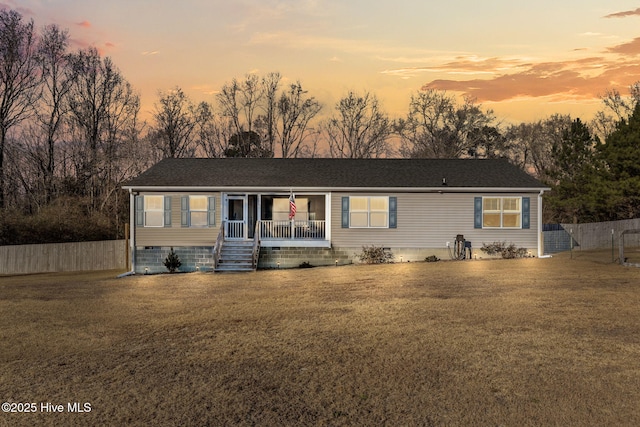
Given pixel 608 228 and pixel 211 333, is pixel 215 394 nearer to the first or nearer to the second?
pixel 211 333

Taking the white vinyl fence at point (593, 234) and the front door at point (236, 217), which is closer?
the front door at point (236, 217)

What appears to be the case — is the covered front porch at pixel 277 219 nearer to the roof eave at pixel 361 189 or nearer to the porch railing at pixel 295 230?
the porch railing at pixel 295 230

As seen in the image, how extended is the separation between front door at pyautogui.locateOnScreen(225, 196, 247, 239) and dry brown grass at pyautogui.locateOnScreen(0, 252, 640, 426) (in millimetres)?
9506

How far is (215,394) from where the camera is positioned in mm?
6961

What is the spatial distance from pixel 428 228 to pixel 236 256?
8.09 meters

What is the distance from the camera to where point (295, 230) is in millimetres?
25344

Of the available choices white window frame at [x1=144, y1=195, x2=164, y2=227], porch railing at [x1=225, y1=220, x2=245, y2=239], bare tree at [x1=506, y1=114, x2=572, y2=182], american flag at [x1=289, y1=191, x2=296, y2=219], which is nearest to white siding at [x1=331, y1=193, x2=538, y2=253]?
american flag at [x1=289, y1=191, x2=296, y2=219]

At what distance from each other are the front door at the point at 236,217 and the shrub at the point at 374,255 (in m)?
5.14

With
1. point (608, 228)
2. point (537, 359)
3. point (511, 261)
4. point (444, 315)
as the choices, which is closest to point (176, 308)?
point (444, 315)

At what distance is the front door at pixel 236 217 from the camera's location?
25141 millimetres

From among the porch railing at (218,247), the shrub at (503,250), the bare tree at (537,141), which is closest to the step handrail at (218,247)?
the porch railing at (218,247)

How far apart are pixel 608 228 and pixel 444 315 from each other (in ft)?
89.4

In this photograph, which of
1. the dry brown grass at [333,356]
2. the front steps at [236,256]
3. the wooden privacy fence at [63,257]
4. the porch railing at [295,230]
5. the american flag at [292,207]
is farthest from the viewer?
the wooden privacy fence at [63,257]

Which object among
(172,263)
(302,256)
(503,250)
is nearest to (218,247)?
(172,263)
